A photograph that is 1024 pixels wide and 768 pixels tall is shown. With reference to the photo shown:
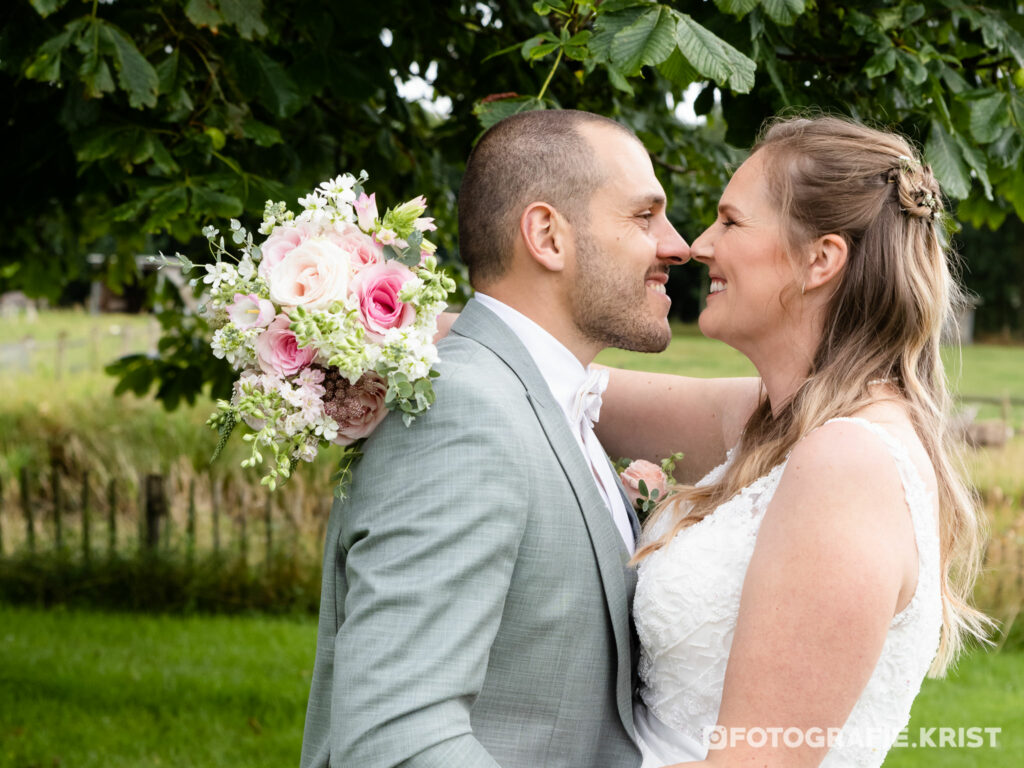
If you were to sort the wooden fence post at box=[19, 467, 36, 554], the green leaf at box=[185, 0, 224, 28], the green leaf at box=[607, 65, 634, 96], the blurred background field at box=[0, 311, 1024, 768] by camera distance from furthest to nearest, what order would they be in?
the wooden fence post at box=[19, 467, 36, 554], the blurred background field at box=[0, 311, 1024, 768], the green leaf at box=[185, 0, 224, 28], the green leaf at box=[607, 65, 634, 96]

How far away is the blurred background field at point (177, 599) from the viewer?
225 inches

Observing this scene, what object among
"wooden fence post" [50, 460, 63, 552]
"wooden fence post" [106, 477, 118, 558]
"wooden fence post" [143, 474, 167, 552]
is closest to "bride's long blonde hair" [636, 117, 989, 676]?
"wooden fence post" [143, 474, 167, 552]

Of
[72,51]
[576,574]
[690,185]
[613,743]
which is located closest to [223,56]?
[72,51]

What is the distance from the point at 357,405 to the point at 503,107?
4.10 feet

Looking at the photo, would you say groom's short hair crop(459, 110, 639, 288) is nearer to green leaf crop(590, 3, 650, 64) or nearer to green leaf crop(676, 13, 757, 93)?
green leaf crop(590, 3, 650, 64)

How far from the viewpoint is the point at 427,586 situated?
6.07ft

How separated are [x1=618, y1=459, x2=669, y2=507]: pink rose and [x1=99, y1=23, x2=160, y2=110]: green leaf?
176cm

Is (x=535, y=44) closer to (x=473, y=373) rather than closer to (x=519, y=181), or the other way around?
(x=519, y=181)

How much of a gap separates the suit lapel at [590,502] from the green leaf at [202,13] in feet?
5.00

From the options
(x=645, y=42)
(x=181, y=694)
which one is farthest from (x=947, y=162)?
(x=181, y=694)

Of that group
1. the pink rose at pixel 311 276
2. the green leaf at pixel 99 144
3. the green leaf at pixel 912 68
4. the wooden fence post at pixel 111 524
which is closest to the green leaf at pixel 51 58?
the green leaf at pixel 99 144

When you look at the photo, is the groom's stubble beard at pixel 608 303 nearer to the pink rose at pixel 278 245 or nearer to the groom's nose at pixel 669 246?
the groom's nose at pixel 669 246

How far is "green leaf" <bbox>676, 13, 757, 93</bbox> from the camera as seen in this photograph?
8.03 ft

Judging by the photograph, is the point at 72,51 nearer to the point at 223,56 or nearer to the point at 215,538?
the point at 223,56
